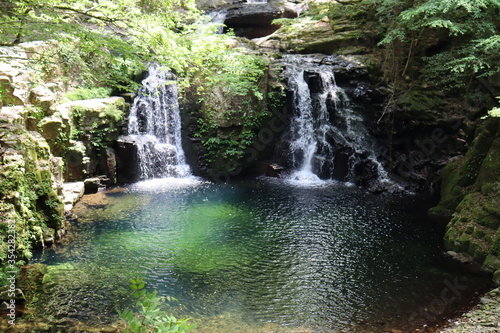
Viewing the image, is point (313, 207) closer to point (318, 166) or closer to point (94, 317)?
point (318, 166)

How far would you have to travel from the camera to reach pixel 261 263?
30.8 ft

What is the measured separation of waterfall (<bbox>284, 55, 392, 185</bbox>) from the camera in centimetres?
1734

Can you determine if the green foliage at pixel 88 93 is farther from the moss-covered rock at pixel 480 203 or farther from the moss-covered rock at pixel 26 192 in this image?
the moss-covered rock at pixel 480 203

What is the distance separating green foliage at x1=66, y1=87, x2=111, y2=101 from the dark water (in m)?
4.70

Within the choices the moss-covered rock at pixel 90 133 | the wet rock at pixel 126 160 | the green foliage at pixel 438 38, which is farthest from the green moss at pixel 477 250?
the moss-covered rock at pixel 90 133

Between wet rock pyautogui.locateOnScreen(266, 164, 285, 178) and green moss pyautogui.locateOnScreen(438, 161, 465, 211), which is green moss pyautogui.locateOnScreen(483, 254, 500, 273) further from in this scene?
wet rock pyautogui.locateOnScreen(266, 164, 285, 178)

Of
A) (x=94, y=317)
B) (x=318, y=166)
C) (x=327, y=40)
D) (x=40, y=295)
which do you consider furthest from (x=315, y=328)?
(x=327, y=40)

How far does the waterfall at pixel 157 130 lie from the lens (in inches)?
660

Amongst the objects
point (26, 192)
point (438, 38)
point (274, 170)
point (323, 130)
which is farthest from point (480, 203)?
point (26, 192)

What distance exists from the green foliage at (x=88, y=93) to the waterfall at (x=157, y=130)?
135cm

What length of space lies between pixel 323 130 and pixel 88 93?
10.9 metres

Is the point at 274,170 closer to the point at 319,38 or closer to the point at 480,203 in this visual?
the point at 319,38

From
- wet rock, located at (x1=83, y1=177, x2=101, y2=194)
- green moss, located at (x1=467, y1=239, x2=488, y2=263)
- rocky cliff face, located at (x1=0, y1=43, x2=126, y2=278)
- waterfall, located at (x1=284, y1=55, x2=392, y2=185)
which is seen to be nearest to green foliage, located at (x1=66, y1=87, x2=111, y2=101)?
rocky cliff face, located at (x1=0, y1=43, x2=126, y2=278)

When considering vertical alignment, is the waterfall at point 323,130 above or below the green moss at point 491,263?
above
